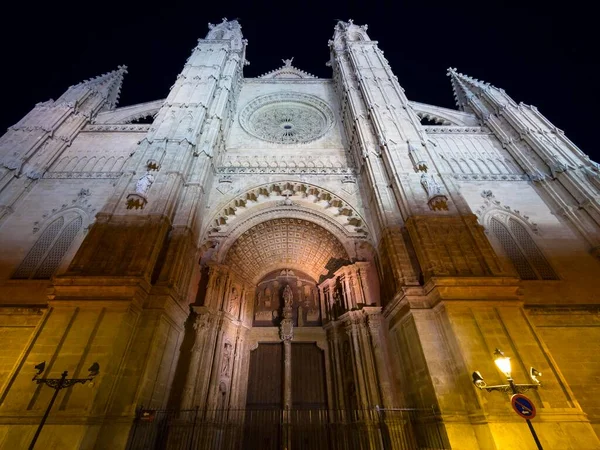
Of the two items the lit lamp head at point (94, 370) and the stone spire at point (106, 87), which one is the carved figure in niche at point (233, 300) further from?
the stone spire at point (106, 87)

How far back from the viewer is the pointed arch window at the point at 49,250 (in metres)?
9.09

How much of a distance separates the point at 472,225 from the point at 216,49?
18454mm

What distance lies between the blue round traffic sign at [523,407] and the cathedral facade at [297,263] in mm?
722

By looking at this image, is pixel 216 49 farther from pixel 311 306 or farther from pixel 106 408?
pixel 106 408

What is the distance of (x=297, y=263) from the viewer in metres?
13.8

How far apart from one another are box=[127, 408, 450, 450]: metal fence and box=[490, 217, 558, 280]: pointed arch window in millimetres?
6160

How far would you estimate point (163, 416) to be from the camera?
6.99 meters

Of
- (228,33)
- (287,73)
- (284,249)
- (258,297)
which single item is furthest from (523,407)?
(228,33)

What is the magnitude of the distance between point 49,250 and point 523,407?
13.4 metres

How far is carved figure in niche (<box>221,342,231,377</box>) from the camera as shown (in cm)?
956

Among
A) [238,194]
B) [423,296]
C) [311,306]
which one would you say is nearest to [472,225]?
[423,296]

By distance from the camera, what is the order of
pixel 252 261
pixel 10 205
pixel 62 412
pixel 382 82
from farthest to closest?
pixel 382 82 < pixel 252 261 < pixel 10 205 < pixel 62 412

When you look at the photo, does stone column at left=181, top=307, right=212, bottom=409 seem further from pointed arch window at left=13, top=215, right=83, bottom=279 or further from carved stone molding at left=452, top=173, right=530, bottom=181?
carved stone molding at left=452, top=173, right=530, bottom=181

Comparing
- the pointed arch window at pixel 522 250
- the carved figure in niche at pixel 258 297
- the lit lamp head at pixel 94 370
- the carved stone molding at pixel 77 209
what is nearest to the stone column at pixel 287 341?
the carved figure in niche at pixel 258 297
